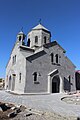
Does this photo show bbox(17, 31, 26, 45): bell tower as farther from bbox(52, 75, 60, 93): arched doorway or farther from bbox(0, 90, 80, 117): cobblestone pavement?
bbox(0, 90, 80, 117): cobblestone pavement

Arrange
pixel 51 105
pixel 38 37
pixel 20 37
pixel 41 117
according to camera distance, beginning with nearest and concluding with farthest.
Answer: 1. pixel 41 117
2. pixel 51 105
3. pixel 38 37
4. pixel 20 37

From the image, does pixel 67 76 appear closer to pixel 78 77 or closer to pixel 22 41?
pixel 78 77

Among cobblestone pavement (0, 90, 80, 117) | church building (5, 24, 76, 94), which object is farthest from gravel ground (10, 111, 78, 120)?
church building (5, 24, 76, 94)

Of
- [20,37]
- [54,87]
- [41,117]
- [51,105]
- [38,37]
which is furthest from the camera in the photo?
[20,37]

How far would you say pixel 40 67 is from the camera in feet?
75.7

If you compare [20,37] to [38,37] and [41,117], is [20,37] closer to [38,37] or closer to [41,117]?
[38,37]

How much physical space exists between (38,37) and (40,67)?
7.88 m

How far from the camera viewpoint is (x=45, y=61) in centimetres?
2392

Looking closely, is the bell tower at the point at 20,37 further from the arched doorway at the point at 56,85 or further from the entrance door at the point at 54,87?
the entrance door at the point at 54,87

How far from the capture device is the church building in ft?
71.8

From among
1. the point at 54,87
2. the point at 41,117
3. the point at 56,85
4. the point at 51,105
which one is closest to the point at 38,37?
the point at 56,85

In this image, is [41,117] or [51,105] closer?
[41,117]

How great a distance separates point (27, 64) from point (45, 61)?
3793 mm

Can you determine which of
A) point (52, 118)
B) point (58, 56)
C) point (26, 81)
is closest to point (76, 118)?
point (52, 118)
